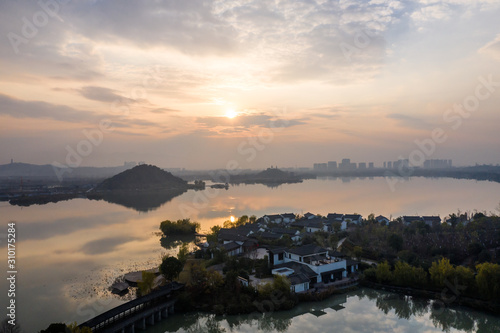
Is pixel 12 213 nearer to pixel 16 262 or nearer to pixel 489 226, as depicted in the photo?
pixel 16 262

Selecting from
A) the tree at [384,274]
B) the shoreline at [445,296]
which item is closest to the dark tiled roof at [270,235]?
the shoreline at [445,296]

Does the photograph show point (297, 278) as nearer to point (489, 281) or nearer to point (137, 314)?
point (137, 314)

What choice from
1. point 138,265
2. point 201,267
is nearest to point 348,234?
point 201,267

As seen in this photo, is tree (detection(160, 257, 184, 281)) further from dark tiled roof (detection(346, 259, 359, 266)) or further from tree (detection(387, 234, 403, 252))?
tree (detection(387, 234, 403, 252))

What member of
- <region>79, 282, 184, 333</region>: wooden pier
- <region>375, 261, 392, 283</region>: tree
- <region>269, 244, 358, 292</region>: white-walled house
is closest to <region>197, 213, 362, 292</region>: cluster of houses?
<region>269, 244, 358, 292</region>: white-walled house

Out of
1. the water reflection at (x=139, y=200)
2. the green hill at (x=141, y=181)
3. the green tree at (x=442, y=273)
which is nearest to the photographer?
the green tree at (x=442, y=273)

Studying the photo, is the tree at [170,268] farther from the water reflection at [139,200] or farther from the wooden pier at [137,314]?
the water reflection at [139,200]
